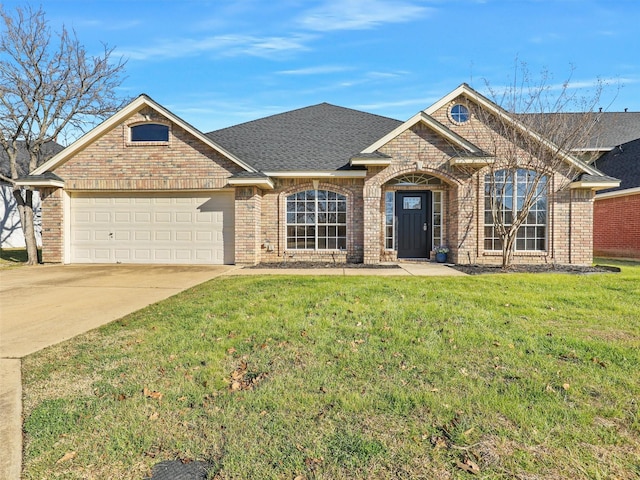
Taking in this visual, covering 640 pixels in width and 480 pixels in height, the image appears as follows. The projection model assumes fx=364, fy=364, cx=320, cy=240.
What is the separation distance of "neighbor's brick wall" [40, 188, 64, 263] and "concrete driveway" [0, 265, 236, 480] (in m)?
0.68

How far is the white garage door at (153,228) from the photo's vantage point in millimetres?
12672

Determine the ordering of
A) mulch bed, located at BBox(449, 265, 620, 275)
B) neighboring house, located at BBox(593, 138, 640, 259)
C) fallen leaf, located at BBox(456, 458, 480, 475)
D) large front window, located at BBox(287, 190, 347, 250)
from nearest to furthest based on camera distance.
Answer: fallen leaf, located at BBox(456, 458, 480, 475) → mulch bed, located at BBox(449, 265, 620, 275) → large front window, located at BBox(287, 190, 347, 250) → neighboring house, located at BBox(593, 138, 640, 259)

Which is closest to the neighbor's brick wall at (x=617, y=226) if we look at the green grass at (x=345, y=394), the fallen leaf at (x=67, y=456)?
the green grass at (x=345, y=394)

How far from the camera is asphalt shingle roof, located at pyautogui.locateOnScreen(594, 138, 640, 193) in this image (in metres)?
15.1

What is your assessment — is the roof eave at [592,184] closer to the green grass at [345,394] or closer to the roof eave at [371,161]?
the roof eave at [371,161]

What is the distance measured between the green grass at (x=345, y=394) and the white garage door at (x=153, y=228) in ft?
23.3

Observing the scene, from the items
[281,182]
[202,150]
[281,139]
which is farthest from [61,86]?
[281,182]

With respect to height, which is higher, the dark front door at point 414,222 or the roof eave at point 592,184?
the roof eave at point 592,184

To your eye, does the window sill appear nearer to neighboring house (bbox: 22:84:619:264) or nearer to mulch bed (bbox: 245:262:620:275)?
neighboring house (bbox: 22:84:619:264)

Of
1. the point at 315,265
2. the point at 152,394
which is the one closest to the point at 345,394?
the point at 152,394

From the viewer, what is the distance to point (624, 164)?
16641 mm

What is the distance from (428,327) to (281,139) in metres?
11.7

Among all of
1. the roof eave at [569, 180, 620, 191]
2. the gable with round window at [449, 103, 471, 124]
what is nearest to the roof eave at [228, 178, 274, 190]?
the gable with round window at [449, 103, 471, 124]

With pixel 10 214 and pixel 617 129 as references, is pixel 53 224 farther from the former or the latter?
pixel 617 129
